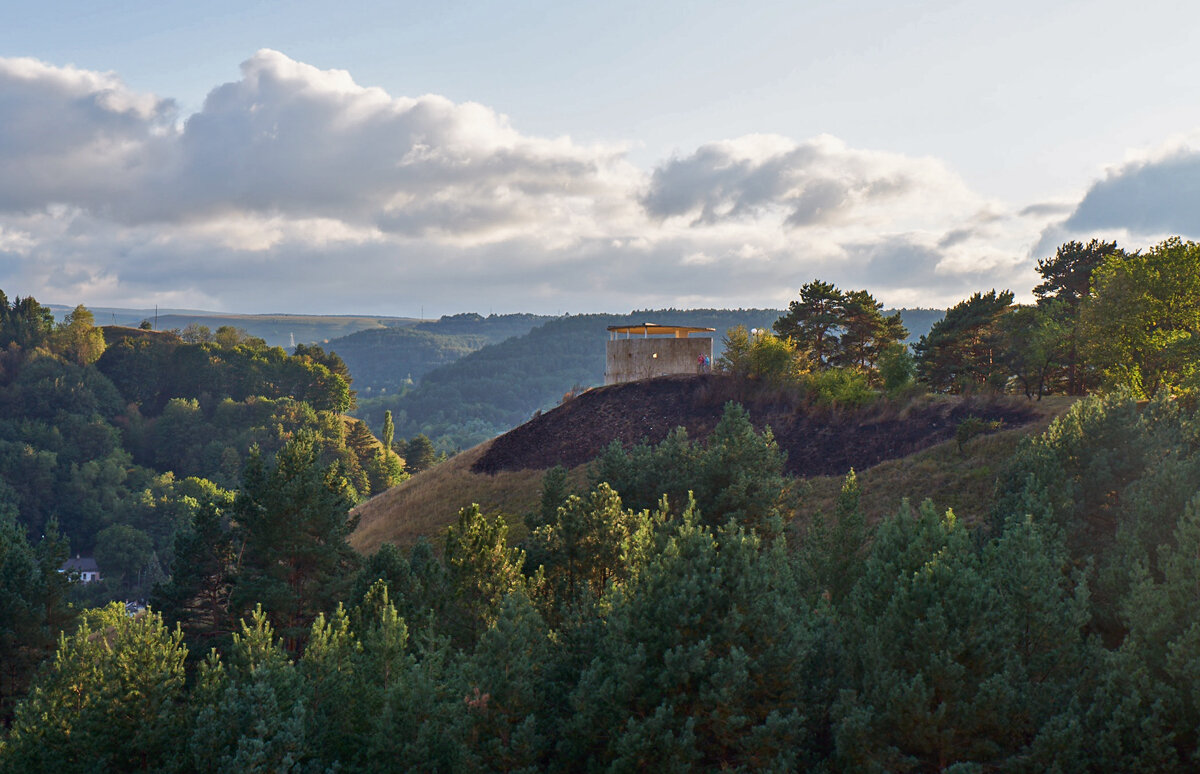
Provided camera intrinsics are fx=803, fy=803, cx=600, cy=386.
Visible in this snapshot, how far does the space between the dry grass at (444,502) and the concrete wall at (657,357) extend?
1342 cm

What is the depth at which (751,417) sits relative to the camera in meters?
53.3

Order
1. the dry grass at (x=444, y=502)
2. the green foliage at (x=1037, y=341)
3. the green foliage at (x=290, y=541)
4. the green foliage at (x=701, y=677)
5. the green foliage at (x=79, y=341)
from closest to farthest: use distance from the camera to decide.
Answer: the green foliage at (x=701, y=677)
the green foliage at (x=290, y=541)
the green foliage at (x=1037, y=341)
the dry grass at (x=444, y=502)
the green foliage at (x=79, y=341)

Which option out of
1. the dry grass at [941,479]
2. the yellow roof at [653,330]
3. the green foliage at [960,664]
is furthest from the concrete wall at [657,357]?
the green foliage at [960,664]

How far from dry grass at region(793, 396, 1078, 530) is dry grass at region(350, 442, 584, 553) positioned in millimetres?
16729

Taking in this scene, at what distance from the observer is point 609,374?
6738 cm

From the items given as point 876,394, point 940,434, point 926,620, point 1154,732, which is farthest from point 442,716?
point 876,394

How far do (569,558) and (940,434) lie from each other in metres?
27.2

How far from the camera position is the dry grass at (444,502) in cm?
5162

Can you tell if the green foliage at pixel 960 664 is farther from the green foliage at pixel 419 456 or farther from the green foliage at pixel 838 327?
the green foliage at pixel 419 456

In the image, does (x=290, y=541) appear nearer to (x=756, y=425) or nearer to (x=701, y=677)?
(x=701, y=677)

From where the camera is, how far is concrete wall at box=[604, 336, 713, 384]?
65.4m

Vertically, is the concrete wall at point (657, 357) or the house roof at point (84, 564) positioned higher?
the concrete wall at point (657, 357)

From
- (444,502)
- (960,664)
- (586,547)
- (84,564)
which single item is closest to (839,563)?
(586,547)

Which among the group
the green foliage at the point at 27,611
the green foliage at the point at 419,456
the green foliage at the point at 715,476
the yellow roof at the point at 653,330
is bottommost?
the green foliage at the point at 419,456
